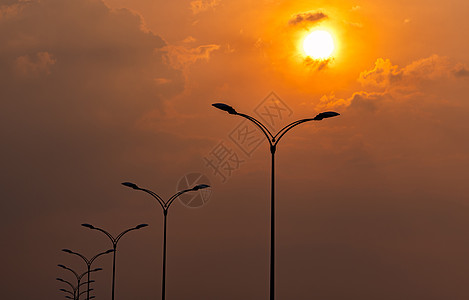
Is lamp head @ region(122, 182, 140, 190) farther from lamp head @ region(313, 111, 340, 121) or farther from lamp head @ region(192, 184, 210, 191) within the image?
lamp head @ region(313, 111, 340, 121)

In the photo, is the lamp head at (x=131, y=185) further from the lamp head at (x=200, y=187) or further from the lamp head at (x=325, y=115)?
the lamp head at (x=325, y=115)

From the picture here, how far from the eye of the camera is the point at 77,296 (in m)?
95.2

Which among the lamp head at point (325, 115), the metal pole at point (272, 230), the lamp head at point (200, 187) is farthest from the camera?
the lamp head at point (200, 187)

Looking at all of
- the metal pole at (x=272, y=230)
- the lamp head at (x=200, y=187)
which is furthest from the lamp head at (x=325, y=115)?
the lamp head at (x=200, y=187)

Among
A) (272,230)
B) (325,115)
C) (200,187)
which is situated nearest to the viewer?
(272,230)

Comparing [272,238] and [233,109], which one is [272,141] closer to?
[233,109]

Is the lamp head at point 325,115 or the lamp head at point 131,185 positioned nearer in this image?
the lamp head at point 325,115

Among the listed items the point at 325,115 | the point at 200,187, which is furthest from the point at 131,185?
the point at 325,115

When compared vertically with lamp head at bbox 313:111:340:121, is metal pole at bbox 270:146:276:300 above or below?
below

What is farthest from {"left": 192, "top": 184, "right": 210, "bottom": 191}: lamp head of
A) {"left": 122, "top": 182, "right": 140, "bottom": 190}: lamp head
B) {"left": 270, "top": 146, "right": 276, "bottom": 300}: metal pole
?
{"left": 270, "top": 146, "right": 276, "bottom": 300}: metal pole

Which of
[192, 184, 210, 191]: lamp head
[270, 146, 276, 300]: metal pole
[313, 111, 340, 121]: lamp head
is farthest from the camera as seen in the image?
[192, 184, 210, 191]: lamp head

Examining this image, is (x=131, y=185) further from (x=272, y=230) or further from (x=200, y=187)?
(x=272, y=230)

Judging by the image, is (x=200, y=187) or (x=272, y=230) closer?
(x=272, y=230)

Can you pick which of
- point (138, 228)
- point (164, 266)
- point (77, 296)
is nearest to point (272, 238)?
point (164, 266)
